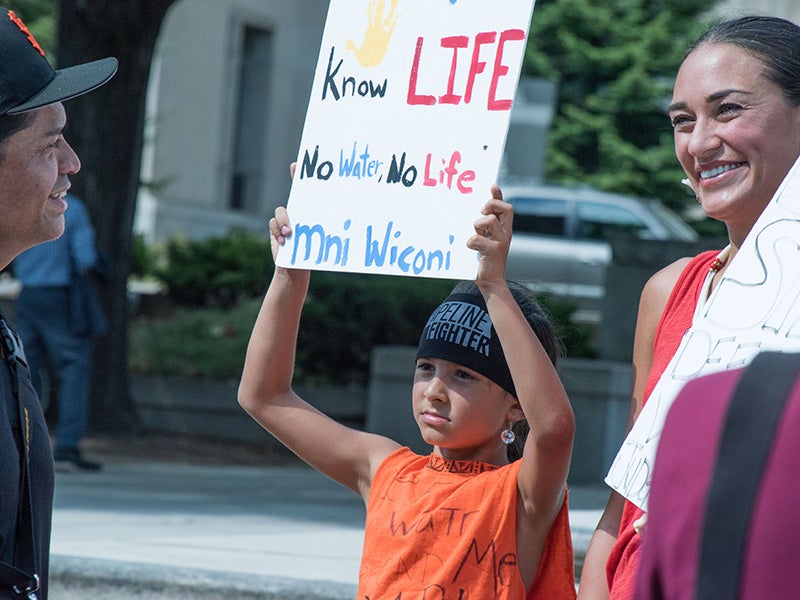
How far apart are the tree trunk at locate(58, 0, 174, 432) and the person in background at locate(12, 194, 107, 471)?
1512 millimetres

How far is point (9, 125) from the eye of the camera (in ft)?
7.84

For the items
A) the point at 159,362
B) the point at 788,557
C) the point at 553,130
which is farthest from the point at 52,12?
the point at 788,557

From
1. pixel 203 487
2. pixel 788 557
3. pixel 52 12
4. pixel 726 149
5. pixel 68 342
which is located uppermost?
pixel 52 12

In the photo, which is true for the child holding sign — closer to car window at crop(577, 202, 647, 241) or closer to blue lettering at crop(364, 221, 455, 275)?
blue lettering at crop(364, 221, 455, 275)

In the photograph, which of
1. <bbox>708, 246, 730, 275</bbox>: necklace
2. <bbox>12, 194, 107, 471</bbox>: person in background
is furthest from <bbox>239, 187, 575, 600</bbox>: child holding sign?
<bbox>12, 194, 107, 471</bbox>: person in background

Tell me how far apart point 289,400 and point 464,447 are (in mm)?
470

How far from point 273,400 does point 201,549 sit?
3.01m

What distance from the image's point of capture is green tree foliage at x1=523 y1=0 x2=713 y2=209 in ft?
93.6

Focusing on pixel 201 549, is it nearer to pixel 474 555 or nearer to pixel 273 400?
pixel 273 400

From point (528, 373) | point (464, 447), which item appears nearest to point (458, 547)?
point (464, 447)

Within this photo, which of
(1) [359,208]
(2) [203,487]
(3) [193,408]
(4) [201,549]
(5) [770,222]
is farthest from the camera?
(3) [193,408]

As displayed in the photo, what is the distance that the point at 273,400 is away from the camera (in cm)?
307

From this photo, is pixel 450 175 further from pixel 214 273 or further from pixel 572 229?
pixel 572 229

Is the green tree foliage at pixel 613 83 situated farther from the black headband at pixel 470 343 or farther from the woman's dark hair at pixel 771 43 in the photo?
the woman's dark hair at pixel 771 43
